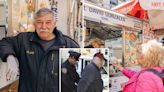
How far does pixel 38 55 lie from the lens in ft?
7.95

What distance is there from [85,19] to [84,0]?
20 centimetres

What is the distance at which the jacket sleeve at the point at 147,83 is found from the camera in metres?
2.65

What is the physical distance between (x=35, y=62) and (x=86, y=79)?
1.29ft

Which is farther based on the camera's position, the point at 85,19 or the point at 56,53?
the point at 85,19

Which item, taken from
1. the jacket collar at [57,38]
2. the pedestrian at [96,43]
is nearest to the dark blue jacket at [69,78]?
the jacket collar at [57,38]

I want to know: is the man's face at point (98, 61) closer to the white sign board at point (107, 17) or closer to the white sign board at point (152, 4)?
the white sign board at point (107, 17)

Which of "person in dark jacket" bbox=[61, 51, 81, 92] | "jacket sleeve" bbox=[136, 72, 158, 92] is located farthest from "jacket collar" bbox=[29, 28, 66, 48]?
"jacket sleeve" bbox=[136, 72, 158, 92]

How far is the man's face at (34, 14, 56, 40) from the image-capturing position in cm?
241

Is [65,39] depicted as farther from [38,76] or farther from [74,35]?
[74,35]

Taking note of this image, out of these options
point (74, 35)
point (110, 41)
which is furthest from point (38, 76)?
point (110, 41)

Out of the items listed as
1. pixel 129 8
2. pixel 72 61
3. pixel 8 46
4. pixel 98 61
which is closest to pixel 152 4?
pixel 129 8

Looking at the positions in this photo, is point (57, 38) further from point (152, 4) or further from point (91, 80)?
point (152, 4)

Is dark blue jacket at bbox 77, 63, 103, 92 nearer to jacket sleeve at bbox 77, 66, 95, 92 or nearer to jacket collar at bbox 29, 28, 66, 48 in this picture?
jacket sleeve at bbox 77, 66, 95, 92

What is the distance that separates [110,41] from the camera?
4234 millimetres
